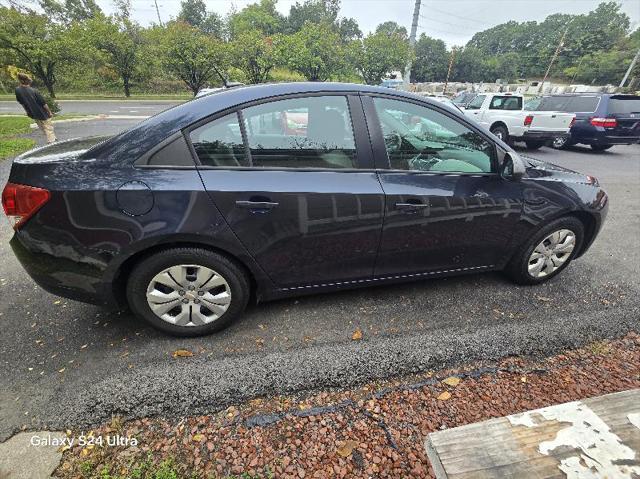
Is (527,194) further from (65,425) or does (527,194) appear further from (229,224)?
(65,425)

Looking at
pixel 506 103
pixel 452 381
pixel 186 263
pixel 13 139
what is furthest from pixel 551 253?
pixel 13 139

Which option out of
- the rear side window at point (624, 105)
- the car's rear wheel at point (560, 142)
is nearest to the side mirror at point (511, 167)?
the car's rear wheel at point (560, 142)

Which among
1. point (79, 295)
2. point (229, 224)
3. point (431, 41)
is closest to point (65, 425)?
point (79, 295)

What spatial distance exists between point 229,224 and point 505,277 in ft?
8.36

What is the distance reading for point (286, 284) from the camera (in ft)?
7.82

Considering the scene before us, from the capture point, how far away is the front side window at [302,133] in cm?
210

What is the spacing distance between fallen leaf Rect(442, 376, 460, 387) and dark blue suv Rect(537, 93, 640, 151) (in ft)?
35.7

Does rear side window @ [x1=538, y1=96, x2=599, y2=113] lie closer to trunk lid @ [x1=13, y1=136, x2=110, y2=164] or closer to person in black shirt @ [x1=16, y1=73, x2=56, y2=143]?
trunk lid @ [x1=13, y1=136, x2=110, y2=164]

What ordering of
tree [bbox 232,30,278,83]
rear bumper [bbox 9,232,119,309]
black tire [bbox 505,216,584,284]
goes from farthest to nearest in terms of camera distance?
tree [bbox 232,30,278,83], black tire [bbox 505,216,584,284], rear bumper [bbox 9,232,119,309]

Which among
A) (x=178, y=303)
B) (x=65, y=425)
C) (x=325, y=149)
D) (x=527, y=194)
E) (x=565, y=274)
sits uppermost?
(x=325, y=149)

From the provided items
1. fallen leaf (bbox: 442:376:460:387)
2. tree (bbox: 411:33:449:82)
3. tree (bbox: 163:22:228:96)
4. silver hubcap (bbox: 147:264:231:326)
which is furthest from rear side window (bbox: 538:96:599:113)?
tree (bbox: 411:33:449:82)

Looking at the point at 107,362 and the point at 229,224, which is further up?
the point at 229,224

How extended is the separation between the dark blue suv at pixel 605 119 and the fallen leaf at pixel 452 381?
35.7ft

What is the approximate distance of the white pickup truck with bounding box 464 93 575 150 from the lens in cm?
962
